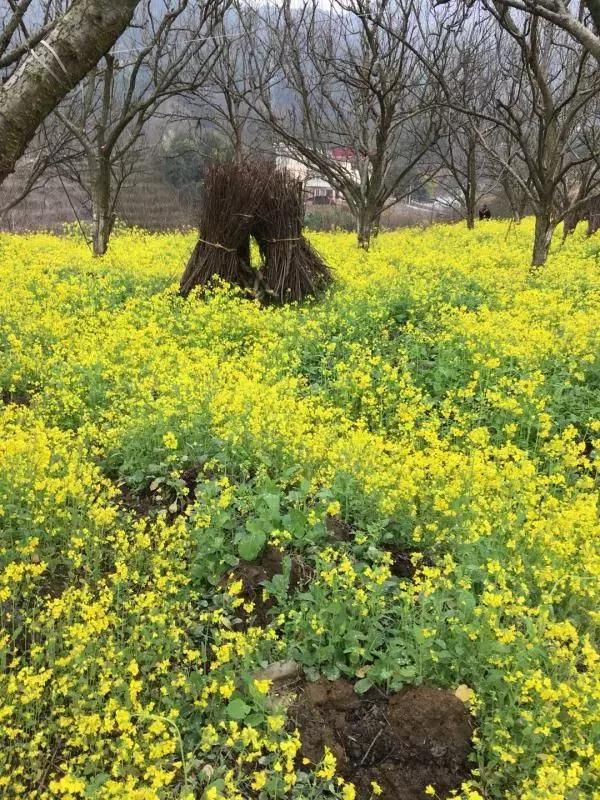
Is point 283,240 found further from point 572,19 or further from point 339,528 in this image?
point 339,528

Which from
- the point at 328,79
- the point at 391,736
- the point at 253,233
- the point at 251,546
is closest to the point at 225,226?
the point at 253,233

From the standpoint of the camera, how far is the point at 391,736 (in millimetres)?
2205

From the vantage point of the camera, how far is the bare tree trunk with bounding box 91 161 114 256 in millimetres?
10391

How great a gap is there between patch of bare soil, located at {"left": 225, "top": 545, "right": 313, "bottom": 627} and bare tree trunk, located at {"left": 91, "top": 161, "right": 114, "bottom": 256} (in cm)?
919

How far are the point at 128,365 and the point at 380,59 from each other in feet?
25.8

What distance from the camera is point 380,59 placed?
10219 millimetres

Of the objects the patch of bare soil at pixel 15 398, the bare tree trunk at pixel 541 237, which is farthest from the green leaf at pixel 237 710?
the bare tree trunk at pixel 541 237

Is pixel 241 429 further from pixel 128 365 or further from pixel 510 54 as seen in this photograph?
pixel 510 54

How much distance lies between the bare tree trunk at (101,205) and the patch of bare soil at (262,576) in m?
9.19

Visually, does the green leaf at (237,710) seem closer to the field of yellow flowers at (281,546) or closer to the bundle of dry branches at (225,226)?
the field of yellow flowers at (281,546)

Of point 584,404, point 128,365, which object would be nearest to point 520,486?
point 584,404

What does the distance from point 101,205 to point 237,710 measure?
10016 millimetres

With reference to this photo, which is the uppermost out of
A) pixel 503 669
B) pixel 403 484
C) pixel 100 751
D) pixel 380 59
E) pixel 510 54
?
pixel 510 54

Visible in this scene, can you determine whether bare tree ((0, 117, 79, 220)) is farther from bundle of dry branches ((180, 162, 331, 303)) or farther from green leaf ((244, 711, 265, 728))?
green leaf ((244, 711, 265, 728))
